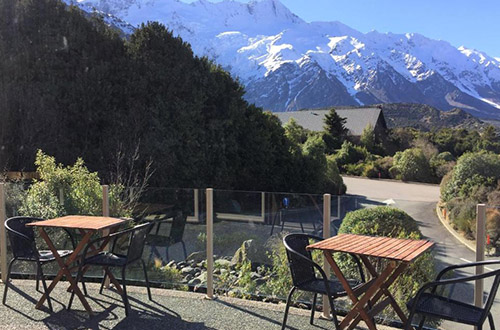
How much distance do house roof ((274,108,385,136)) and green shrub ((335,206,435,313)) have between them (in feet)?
137

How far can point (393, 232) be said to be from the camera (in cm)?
517

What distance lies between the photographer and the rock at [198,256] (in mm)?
5237

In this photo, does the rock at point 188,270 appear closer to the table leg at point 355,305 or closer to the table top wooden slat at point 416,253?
the table leg at point 355,305

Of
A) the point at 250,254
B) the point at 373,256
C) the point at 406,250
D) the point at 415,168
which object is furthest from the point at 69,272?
the point at 415,168

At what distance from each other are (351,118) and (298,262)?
51751 millimetres

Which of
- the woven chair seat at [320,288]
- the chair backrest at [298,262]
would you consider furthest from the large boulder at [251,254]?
the woven chair seat at [320,288]

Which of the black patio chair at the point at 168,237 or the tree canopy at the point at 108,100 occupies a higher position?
the tree canopy at the point at 108,100

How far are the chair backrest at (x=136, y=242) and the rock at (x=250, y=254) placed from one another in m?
1.26

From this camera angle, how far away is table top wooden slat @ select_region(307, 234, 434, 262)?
2.98 meters

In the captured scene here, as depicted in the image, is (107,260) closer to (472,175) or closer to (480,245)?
(480,245)

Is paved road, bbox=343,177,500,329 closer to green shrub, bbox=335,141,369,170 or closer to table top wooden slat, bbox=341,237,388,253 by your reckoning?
table top wooden slat, bbox=341,237,388,253

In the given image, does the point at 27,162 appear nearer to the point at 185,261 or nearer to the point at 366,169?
the point at 185,261

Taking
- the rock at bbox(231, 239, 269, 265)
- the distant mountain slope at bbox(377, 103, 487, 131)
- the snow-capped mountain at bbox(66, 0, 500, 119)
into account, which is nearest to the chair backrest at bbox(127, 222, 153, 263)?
the rock at bbox(231, 239, 269, 265)

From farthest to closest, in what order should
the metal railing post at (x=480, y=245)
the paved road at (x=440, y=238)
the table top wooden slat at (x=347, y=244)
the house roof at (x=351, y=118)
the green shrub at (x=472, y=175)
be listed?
the house roof at (x=351, y=118) < the green shrub at (x=472, y=175) < the paved road at (x=440, y=238) < the metal railing post at (x=480, y=245) < the table top wooden slat at (x=347, y=244)
